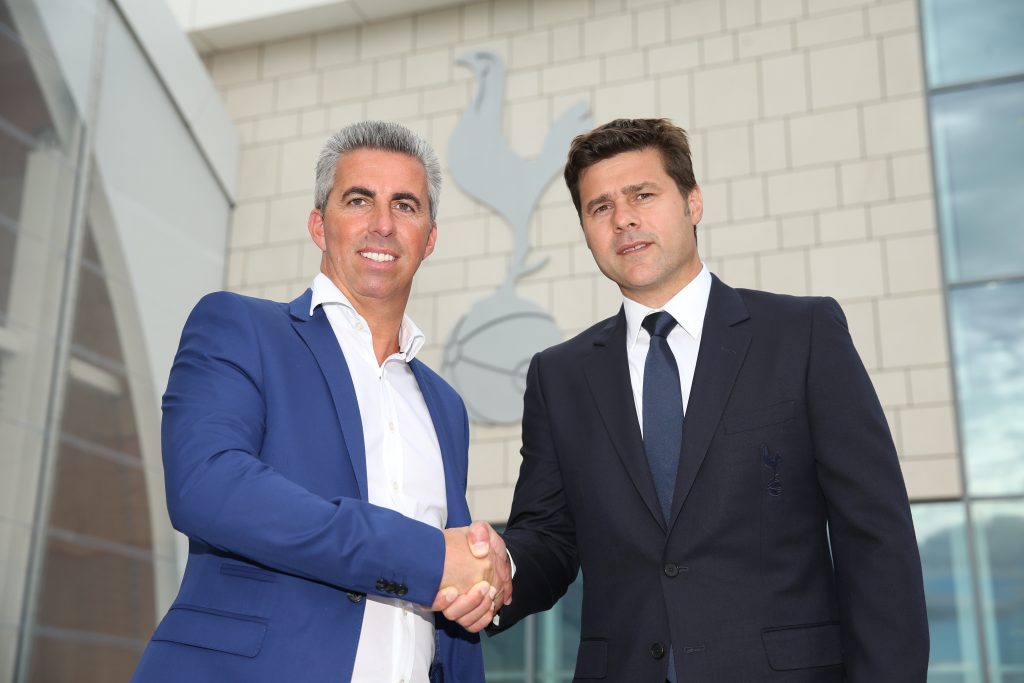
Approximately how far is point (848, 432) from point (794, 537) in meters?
0.25

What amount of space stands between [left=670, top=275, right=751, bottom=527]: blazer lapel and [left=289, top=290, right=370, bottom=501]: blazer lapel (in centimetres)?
68

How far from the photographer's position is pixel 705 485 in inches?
90.3

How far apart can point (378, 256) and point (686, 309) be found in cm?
77

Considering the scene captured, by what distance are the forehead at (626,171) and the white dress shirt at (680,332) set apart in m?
0.29

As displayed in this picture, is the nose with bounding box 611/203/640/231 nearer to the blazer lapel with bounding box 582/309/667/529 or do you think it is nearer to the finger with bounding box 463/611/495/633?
the blazer lapel with bounding box 582/309/667/529

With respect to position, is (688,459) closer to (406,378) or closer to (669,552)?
(669,552)

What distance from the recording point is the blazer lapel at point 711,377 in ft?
7.55

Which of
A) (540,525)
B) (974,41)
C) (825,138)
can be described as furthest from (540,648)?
(974,41)

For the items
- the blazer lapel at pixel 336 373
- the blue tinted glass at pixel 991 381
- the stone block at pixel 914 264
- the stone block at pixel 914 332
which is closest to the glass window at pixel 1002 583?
the blue tinted glass at pixel 991 381

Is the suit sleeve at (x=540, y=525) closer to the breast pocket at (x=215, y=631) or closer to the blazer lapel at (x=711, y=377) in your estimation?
the blazer lapel at (x=711, y=377)

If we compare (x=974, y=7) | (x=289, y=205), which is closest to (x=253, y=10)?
(x=289, y=205)

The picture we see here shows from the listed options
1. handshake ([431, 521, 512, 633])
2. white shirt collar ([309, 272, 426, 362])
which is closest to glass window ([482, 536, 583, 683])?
white shirt collar ([309, 272, 426, 362])

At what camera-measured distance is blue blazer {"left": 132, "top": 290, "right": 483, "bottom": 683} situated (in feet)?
6.61

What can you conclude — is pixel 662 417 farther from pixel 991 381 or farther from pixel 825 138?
pixel 825 138
